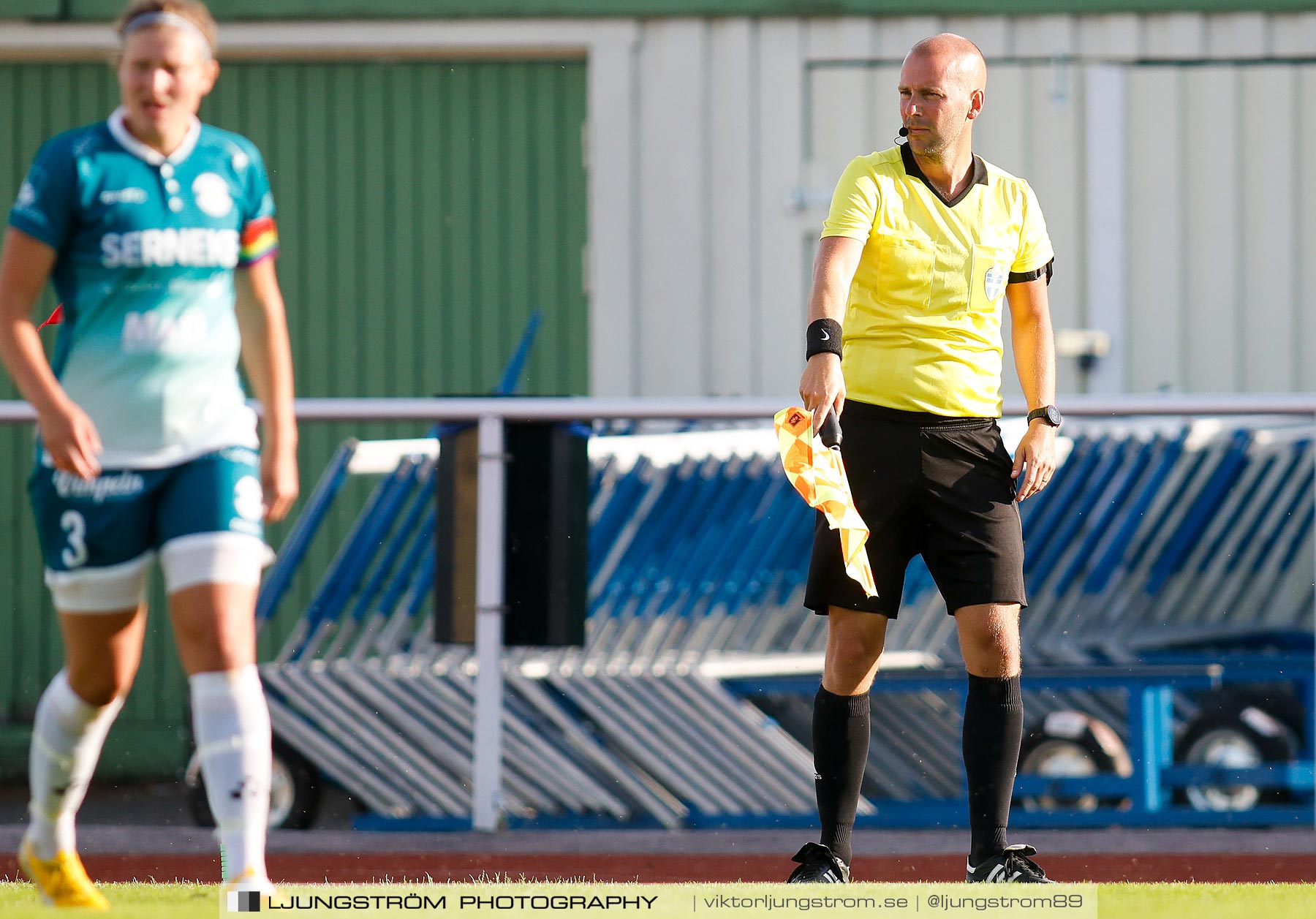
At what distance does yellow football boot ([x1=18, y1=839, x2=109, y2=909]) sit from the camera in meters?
3.76

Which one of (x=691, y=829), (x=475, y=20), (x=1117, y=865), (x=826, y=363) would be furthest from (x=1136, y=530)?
(x=475, y=20)

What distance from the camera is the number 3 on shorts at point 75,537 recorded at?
11.7ft

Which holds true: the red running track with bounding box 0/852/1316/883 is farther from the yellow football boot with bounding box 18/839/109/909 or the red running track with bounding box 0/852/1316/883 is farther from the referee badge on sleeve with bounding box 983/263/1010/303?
the referee badge on sleeve with bounding box 983/263/1010/303

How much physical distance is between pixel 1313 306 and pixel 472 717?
4.52 metres

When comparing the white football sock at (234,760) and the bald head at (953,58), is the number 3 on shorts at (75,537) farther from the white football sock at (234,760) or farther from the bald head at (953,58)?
the bald head at (953,58)

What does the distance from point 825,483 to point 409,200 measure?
5353 mm

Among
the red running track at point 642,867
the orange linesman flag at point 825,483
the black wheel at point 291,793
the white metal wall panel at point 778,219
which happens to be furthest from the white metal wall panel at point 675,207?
Result: the orange linesman flag at point 825,483

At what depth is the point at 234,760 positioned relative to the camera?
11.7 feet

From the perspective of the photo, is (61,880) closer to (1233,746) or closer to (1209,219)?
(1233,746)

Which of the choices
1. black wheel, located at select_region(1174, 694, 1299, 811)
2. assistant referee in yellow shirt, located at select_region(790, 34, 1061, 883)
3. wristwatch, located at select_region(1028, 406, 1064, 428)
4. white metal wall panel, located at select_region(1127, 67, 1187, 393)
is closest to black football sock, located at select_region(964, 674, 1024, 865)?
assistant referee in yellow shirt, located at select_region(790, 34, 1061, 883)

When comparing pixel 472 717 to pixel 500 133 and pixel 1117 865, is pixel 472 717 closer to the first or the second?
pixel 1117 865

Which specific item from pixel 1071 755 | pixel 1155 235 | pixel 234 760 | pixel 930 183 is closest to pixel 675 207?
pixel 1155 235

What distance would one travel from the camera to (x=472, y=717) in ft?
21.5

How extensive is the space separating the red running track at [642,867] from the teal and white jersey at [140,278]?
231cm
